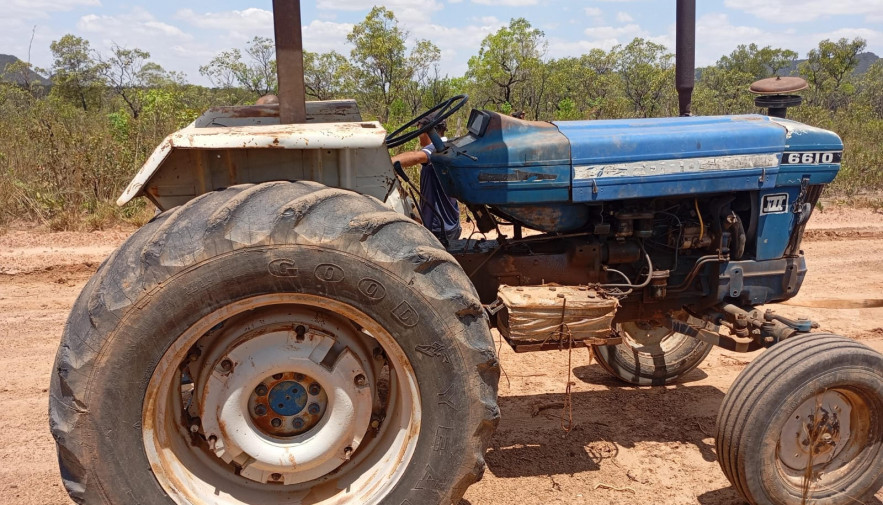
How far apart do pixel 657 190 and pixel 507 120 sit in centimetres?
74

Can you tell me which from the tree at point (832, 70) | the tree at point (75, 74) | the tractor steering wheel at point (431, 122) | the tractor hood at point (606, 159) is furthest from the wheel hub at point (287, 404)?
the tree at point (832, 70)

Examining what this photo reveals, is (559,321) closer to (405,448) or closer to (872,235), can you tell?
(405,448)

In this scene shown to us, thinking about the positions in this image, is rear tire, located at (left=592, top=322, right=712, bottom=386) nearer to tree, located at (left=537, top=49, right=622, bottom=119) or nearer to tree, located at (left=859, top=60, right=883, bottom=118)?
tree, located at (left=537, top=49, right=622, bottom=119)

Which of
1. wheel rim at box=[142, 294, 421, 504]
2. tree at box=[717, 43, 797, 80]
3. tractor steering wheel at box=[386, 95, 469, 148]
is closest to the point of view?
wheel rim at box=[142, 294, 421, 504]

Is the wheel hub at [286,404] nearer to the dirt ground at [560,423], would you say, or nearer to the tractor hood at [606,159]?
the dirt ground at [560,423]

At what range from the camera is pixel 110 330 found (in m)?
2.06

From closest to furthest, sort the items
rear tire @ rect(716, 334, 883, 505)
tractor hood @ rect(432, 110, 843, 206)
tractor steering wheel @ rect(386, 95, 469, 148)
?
1. rear tire @ rect(716, 334, 883, 505)
2. tractor hood @ rect(432, 110, 843, 206)
3. tractor steering wheel @ rect(386, 95, 469, 148)

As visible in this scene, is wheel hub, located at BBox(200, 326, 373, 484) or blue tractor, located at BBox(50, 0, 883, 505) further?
wheel hub, located at BBox(200, 326, 373, 484)

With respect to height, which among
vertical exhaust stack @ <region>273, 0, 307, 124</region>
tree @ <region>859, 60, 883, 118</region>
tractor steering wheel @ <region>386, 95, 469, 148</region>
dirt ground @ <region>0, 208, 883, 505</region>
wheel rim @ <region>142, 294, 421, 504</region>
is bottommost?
dirt ground @ <region>0, 208, 883, 505</region>

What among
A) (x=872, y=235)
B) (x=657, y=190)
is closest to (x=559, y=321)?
(x=657, y=190)

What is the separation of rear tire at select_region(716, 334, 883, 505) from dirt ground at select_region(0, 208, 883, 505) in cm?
25

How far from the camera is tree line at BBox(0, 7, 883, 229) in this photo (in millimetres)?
8250

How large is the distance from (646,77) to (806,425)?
954 inches

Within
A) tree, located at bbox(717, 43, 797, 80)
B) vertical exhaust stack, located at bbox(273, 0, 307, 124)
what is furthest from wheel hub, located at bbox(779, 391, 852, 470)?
tree, located at bbox(717, 43, 797, 80)
